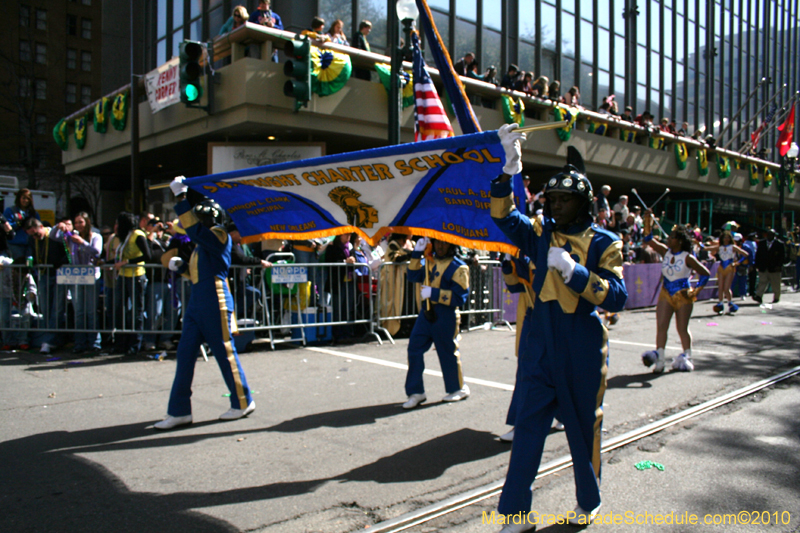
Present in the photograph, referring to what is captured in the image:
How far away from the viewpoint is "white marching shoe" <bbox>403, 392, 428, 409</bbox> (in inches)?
228

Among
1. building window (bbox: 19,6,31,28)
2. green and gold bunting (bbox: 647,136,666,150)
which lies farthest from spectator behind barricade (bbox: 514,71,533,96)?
building window (bbox: 19,6,31,28)

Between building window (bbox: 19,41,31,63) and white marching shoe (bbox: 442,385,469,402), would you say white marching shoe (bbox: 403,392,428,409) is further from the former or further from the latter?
building window (bbox: 19,41,31,63)

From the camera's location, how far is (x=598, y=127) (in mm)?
23203

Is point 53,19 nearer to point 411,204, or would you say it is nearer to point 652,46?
point 652,46

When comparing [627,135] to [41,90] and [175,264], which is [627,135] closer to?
[175,264]

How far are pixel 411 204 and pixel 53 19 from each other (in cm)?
5932

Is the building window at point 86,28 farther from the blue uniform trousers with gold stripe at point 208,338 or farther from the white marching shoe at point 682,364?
the white marching shoe at point 682,364

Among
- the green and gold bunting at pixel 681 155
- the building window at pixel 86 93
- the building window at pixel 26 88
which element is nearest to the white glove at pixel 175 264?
the green and gold bunting at pixel 681 155

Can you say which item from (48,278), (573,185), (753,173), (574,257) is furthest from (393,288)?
(753,173)

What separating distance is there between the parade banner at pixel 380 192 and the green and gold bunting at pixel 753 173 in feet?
108

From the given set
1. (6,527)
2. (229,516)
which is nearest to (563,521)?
(229,516)

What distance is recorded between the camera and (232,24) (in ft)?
46.8

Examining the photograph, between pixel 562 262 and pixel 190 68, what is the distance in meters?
8.78

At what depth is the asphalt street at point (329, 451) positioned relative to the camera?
3.49m
